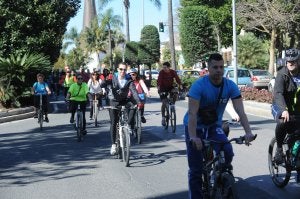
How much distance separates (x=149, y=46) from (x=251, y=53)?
17707 millimetres

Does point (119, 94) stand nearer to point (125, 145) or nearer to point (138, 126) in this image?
point (125, 145)

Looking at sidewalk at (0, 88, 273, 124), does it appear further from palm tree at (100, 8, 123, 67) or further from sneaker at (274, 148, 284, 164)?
palm tree at (100, 8, 123, 67)

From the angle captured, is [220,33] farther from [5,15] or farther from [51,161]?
[51,161]

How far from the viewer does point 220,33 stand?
184ft

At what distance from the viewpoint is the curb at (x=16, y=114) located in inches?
766

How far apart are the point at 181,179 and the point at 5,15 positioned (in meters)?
17.1

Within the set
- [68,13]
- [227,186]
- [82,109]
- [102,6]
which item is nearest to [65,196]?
[227,186]

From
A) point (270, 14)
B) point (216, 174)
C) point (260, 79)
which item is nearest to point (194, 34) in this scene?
point (270, 14)

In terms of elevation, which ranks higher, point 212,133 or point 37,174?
point 212,133

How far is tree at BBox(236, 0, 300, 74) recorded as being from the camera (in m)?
37.0

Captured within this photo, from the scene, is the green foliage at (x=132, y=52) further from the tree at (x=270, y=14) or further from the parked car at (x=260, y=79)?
the parked car at (x=260, y=79)

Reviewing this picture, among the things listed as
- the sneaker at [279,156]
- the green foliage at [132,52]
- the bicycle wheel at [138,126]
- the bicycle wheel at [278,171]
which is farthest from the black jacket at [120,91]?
the green foliage at [132,52]

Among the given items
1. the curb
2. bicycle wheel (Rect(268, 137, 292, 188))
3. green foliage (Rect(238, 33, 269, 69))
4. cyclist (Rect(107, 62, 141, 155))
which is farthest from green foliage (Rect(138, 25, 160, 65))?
bicycle wheel (Rect(268, 137, 292, 188))

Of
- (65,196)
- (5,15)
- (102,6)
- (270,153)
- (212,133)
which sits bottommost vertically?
(65,196)
